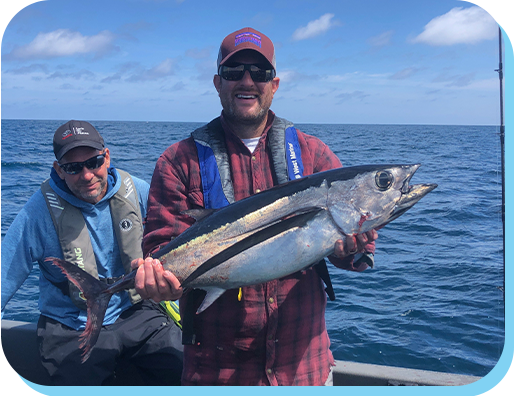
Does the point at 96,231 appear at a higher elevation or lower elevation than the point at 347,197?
lower

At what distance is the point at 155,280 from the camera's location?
94.7 inches

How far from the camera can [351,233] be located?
7.64 ft

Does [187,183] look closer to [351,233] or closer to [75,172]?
[351,233]

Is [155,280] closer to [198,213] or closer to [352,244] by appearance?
[198,213]

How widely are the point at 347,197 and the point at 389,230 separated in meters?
8.81

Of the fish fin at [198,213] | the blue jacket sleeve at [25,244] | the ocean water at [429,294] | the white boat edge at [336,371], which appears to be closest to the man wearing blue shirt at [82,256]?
the blue jacket sleeve at [25,244]

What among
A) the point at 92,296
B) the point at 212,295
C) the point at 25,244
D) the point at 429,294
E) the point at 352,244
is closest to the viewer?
the point at 352,244

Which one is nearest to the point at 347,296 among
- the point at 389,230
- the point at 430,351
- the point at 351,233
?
the point at 430,351

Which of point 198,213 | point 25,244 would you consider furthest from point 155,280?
point 25,244

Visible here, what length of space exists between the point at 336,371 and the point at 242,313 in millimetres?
1764

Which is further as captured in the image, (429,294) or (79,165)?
(429,294)

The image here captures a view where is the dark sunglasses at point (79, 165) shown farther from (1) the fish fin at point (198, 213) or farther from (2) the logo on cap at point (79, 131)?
(1) the fish fin at point (198, 213)

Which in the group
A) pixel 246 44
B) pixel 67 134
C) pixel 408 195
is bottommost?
pixel 408 195

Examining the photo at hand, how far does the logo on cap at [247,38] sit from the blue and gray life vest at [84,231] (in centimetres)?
196
